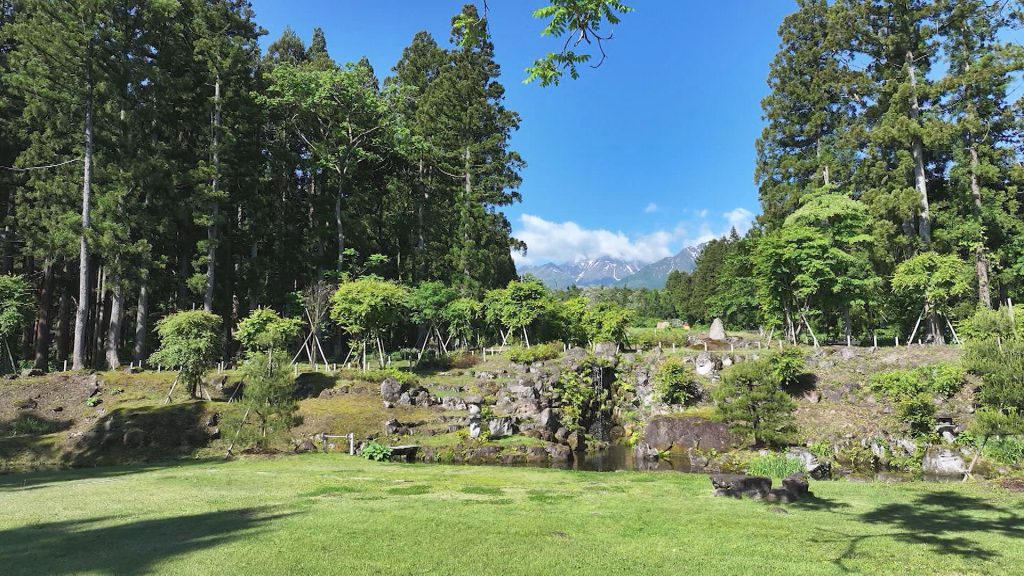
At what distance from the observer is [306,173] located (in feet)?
136

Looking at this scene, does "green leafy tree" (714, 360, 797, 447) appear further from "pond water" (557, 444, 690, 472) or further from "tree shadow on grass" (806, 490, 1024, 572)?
"tree shadow on grass" (806, 490, 1024, 572)

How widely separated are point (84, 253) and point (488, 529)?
2879cm

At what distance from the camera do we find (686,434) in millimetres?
22859

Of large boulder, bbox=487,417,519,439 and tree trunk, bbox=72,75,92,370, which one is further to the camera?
tree trunk, bbox=72,75,92,370

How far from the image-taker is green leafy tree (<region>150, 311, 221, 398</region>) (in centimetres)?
2272

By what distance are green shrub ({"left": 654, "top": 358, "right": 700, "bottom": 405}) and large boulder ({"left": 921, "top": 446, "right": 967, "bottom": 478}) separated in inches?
383

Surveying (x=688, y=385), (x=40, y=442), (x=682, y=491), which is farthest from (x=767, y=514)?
(x=40, y=442)

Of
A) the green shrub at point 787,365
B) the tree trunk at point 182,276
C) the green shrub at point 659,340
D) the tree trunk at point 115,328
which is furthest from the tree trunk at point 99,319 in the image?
the green shrub at point 787,365

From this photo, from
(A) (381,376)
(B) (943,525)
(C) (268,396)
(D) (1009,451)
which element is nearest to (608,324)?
(A) (381,376)

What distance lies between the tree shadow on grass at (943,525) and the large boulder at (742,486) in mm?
1738

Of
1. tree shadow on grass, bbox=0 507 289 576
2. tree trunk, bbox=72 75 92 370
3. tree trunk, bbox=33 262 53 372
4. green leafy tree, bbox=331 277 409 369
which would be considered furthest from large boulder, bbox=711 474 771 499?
tree trunk, bbox=33 262 53 372

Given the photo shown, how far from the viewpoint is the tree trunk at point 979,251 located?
28.4 meters

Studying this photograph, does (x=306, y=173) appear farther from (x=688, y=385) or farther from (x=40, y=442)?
(x=688, y=385)

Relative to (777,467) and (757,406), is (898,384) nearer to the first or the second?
(757,406)
